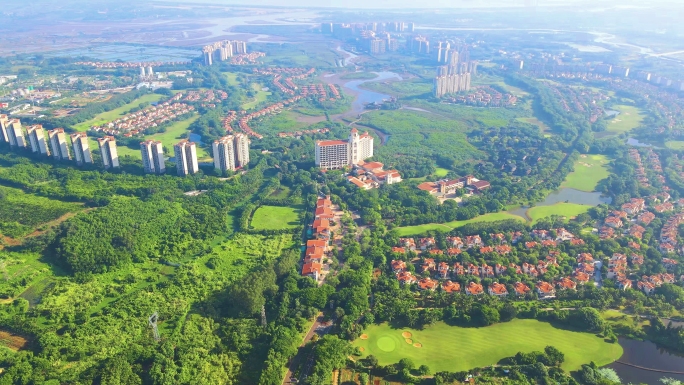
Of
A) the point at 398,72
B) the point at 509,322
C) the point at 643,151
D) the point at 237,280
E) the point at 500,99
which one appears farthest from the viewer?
the point at 398,72

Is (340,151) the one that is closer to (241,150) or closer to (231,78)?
(241,150)

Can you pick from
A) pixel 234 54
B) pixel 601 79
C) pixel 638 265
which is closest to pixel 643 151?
pixel 638 265

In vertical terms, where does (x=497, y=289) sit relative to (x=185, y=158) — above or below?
below

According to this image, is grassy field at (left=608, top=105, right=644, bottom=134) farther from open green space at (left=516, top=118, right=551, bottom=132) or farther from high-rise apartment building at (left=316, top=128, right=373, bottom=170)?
high-rise apartment building at (left=316, top=128, right=373, bottom=170)

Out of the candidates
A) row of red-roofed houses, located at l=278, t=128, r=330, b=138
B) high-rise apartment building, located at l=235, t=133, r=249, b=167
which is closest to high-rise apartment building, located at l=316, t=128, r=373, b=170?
high-rise apartment building, located at l=235, t=133, r=249, b=167

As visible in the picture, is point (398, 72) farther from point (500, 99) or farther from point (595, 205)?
point (595, 205)

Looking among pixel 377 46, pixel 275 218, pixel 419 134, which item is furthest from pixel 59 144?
pixel 377 46
